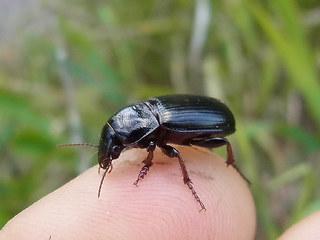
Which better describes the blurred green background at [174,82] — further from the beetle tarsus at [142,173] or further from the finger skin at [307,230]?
the beetle tarsus at [142,173]

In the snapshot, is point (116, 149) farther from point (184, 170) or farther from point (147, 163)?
point (184, 170)

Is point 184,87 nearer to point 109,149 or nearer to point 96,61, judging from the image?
point 96,61

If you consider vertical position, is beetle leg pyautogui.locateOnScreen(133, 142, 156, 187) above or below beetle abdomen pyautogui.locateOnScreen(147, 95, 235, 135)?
below

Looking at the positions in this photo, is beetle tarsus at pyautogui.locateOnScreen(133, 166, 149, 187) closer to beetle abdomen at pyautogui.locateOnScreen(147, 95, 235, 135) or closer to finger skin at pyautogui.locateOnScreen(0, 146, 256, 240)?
finger skin at pyautogui.locateOnScreen(0, 146, 256, 240)

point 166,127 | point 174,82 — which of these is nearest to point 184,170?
point 166,127

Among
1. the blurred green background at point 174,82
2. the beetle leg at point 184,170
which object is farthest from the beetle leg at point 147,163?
the blurred green background at point 174,82

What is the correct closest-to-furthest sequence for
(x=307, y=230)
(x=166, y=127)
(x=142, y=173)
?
(x=307, y=230) < (x=142, y=173) < (x=166, y=127)

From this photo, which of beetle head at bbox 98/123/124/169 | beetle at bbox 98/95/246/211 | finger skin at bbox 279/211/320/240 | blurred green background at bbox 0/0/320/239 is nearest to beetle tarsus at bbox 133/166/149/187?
beetle at bbox 98/95/246/211
